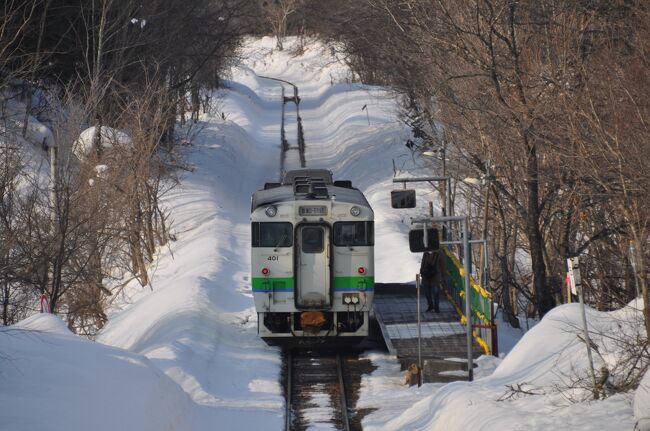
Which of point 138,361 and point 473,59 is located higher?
point 473,59

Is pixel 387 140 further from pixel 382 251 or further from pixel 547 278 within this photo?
pixel 547 278

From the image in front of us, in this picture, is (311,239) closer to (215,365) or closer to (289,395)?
(215,365)

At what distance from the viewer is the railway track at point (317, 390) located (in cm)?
1680

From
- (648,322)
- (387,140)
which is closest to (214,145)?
(387,140)

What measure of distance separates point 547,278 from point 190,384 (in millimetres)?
10983

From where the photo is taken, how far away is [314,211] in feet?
66.7

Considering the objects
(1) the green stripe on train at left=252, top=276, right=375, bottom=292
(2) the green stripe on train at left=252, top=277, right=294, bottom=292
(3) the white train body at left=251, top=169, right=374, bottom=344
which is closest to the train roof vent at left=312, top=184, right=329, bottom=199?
(3) the white train body at left=251, top=169, right=374, bottom=344

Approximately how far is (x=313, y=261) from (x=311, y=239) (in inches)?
17.0

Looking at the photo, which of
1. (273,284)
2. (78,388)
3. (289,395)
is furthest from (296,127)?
(78,388)

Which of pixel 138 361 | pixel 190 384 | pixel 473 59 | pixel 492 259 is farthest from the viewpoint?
pixel 492 259

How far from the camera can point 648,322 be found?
12.4 metres

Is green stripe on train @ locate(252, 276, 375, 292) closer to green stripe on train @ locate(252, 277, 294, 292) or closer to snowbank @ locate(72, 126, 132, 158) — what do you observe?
green stripe on train @ locate(252, 277, 294, 292)

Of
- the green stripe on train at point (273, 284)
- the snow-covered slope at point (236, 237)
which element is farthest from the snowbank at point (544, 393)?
the green stripe on train at point (273, 284)

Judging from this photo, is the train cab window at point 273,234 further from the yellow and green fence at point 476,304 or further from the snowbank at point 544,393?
the snowbank at point 544,393
